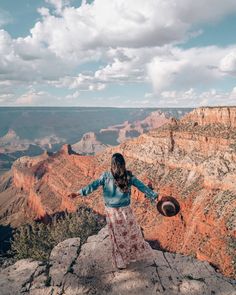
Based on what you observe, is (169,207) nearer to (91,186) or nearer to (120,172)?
(120,172)

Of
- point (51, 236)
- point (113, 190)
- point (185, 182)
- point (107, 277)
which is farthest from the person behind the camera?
point (185, 182)

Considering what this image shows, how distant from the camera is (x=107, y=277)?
38.3 ft

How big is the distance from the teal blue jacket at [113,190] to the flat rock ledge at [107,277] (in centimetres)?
252

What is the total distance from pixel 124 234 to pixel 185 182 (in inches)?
2131

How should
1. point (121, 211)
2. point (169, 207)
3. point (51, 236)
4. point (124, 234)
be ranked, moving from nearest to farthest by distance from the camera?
point (169, 207) < point (121, 211) < point (124, 234) < point (51, 236)

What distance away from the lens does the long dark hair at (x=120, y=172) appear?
10.5m

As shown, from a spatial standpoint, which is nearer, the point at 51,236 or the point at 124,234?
the point at 124,234

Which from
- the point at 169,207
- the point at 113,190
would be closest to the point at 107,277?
the point at 113,190

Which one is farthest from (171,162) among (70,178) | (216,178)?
(70,178)

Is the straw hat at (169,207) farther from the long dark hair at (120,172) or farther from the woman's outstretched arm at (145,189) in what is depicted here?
the long dark hair at (120,172)

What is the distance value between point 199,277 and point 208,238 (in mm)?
34911

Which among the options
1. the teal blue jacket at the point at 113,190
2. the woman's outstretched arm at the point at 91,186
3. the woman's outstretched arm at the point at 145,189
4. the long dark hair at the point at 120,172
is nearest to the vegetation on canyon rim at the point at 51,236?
the teal blue jacket at the point at 113,190

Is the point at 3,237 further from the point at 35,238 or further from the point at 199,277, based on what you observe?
the point at 199,277

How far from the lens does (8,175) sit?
177 metres
